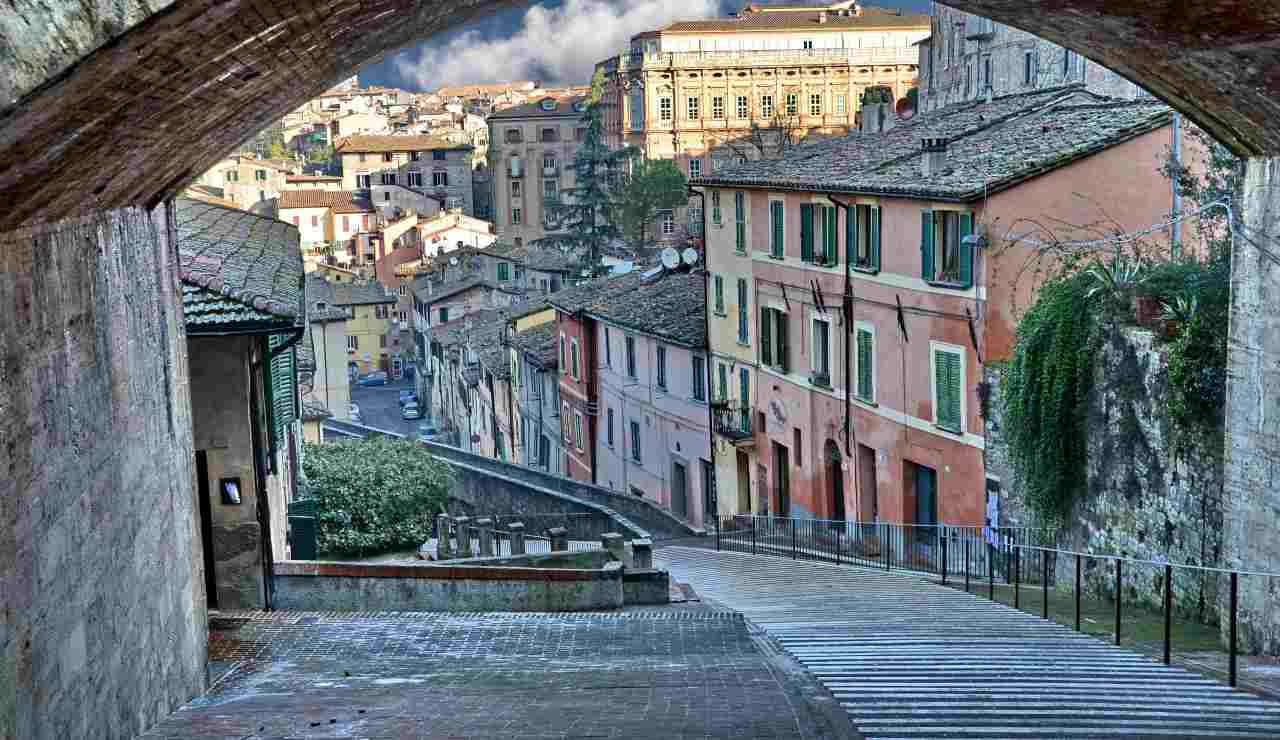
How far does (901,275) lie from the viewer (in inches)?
1136

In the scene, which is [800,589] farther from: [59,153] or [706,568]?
[59,153]

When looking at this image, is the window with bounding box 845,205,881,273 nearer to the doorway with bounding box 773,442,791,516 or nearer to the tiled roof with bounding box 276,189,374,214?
the doorway with bounding box 773,442,791,516

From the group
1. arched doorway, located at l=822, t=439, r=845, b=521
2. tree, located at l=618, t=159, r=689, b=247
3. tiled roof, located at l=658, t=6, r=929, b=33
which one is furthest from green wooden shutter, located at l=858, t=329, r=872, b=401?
tiled roof, located at l=658, t=6, r=929, b=33

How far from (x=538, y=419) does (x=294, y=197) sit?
71227 millimetres

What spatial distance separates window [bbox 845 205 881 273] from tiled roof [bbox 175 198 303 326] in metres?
A: 11.8

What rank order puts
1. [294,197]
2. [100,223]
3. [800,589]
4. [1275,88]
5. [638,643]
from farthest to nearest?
[294,197] → [800,589] → [638,643] → [1275,88] → [100,223]

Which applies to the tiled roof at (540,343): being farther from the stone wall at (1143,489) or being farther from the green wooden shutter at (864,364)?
the stone wall at (1143,489)

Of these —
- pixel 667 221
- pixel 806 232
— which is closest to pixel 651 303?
pixel 806 232

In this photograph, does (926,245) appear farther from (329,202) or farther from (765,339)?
(329,202)

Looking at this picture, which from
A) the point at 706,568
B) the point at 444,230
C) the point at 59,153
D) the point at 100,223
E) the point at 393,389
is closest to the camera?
the point at 59,153

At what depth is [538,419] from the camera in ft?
170

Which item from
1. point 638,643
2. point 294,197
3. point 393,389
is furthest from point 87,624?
point 294,197

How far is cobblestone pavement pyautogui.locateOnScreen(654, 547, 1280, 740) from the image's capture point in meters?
9.52

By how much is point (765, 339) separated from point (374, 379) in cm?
6313
